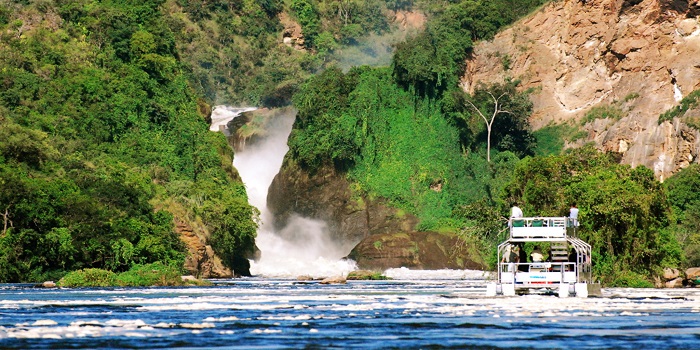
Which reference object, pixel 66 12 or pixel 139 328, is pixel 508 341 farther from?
pixel 66 12

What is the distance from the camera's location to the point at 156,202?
109 m

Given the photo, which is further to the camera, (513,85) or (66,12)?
(513,85)

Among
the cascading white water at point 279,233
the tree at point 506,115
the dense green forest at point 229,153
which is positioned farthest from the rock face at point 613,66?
the cascading white water at point 279,233

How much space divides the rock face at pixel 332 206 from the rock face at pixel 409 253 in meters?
12.2

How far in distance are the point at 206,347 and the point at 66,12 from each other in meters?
123

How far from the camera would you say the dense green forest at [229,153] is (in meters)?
85.6

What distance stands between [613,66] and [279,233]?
4420 cm

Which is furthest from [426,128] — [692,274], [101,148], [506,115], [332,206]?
[692,274]

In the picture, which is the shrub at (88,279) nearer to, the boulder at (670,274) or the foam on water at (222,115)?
the boulder at (670,274)

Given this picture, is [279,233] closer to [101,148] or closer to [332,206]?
[332,206]

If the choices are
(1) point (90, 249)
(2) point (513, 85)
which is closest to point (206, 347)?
(1) point (90, 249)

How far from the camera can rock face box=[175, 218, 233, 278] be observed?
105 metres

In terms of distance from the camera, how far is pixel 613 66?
153m

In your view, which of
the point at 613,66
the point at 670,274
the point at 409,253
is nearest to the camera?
the point at 670,274
